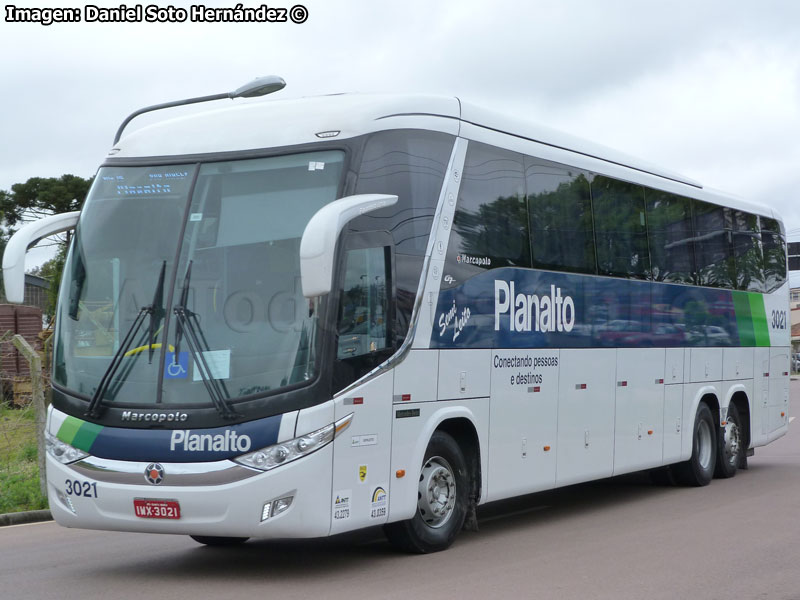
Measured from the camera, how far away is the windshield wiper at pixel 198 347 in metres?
8.34

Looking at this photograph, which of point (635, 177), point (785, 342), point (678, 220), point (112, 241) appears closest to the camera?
point (112, 241)

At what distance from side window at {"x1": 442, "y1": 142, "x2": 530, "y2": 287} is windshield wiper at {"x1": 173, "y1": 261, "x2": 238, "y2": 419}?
236 centimetres

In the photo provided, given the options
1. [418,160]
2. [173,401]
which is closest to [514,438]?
[418,160]

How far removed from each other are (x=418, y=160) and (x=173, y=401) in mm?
2961

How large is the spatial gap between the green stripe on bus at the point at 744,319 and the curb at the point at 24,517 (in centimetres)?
986

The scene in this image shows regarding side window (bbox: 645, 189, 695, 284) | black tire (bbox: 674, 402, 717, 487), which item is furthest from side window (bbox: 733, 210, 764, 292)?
black tire (bbox: 674, 402, 717, 487)

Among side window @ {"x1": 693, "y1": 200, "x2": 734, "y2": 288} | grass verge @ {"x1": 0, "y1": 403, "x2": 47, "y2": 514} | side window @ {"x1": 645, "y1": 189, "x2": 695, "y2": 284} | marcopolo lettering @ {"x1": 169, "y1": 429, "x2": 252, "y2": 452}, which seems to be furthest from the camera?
side window @ {"x1": 693, "y1": 200, "x2": 734, "y2": 288}

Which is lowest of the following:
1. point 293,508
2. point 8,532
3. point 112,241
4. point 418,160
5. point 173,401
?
point 8,532

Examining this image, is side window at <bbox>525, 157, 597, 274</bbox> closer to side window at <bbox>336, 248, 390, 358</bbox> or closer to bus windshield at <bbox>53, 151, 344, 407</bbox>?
side window at <bbox>336, 248, 390, 358</bbox>

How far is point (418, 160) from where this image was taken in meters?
9.75

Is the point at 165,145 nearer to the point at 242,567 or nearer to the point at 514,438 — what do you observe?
the point at 242,567

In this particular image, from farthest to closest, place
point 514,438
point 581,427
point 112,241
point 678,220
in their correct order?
point 678,220 < point 581,427 < point 514,438 < point 112,241

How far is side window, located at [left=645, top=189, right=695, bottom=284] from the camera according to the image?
14.3 meters

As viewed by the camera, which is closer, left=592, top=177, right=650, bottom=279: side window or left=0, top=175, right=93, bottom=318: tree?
left=592, top=177, right=650, bottom=279: side window
